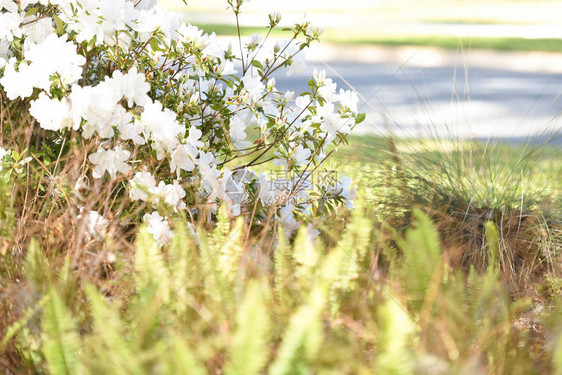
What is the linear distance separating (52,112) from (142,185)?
0.39m

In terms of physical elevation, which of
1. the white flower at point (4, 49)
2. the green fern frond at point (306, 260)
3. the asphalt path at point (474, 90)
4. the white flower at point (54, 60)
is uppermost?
the asphalt path at point (474, 90)

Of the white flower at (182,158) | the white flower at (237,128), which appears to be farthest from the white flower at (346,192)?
the white flower at (182,158)

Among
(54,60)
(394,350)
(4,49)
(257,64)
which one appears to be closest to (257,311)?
(394,350)

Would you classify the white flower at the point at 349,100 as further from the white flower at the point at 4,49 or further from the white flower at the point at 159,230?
the white flower at the point at 4,49

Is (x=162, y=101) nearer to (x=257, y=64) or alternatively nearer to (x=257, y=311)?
(x=257, y=64)

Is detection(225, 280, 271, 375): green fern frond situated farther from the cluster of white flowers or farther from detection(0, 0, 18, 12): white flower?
detection(0, 0, 18, 12): white flower

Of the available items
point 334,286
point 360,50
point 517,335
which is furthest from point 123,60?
point 360,50

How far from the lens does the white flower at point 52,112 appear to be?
7.61 feet

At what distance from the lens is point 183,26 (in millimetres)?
2797

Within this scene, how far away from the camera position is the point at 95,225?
7.65 ft

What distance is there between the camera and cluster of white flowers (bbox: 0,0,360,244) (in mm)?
2398

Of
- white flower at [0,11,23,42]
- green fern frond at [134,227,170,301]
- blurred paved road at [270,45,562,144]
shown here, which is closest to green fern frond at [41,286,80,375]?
green fern frond at [134,227,170,301]

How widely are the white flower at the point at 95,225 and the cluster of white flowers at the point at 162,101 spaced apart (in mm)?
24

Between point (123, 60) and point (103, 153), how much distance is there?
534 mm
